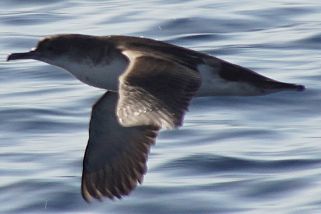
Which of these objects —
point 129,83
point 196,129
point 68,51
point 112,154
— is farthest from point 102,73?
point 196,129

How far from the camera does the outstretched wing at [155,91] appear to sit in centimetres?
706

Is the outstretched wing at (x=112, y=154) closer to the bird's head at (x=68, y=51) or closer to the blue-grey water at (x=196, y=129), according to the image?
the bird's head at (x=68, y=51)

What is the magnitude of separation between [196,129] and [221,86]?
128 inches

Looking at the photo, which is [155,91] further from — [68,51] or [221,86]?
[68,51]

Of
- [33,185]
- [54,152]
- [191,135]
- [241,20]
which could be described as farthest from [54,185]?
[241,20]

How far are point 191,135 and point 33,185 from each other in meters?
1.63

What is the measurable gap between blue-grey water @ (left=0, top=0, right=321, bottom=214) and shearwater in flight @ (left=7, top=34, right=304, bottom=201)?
115cm

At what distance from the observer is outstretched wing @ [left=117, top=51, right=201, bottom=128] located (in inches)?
278

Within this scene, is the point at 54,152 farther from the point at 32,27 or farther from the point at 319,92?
the point at 32,27

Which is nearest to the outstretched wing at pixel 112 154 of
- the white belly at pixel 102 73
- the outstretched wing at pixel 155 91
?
the white belly at pixel 102 73

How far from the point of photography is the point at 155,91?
734 centimetres

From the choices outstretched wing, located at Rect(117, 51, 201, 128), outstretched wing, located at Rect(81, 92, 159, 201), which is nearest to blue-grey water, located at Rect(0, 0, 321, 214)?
outstretched wing, located at Rect(81, 92, 159, 201)

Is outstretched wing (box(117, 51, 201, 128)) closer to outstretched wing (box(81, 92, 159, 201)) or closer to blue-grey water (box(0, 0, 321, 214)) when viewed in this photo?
outstretched wing (box(81, 92, 159, 201))

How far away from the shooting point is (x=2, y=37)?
14703mm
